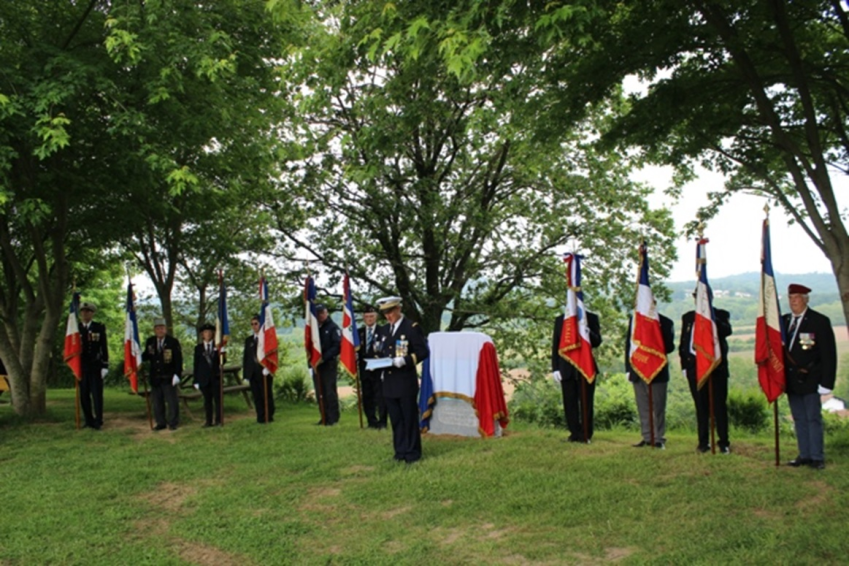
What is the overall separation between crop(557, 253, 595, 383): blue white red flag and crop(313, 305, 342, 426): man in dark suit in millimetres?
4360

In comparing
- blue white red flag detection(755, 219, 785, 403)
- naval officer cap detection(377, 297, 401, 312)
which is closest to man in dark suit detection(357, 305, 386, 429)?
naval officer cap detection(377, 297, 401, 312)

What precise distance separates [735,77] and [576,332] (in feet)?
11.7

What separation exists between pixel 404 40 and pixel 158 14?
6.13 m

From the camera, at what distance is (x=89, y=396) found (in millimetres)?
11602

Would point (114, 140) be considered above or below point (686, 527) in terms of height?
Result: above

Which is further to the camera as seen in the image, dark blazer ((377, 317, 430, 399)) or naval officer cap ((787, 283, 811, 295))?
dark blazer ((377, 317, 430, 399))

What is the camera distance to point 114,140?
1045 centimetres

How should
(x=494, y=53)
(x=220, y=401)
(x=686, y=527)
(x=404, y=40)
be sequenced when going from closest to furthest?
(x=686, y=527) → (x=404, y=40) → (x=494, y=53) → (x=220, y=401)

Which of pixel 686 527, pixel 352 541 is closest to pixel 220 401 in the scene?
pixel 352 541

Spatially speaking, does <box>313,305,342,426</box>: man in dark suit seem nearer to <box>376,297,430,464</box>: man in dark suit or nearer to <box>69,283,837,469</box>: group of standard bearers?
<box>69,283,837,469</box>: group of standard bearers

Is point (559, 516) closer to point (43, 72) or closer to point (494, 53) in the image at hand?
point (494, 53)

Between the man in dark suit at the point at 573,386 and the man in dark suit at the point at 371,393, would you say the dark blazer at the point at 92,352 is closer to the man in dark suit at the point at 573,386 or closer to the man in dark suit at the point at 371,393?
the man in dark suit at the point at 371,393

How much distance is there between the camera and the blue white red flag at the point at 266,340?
11.6 m

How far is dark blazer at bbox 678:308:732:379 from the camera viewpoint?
779 centimetres
